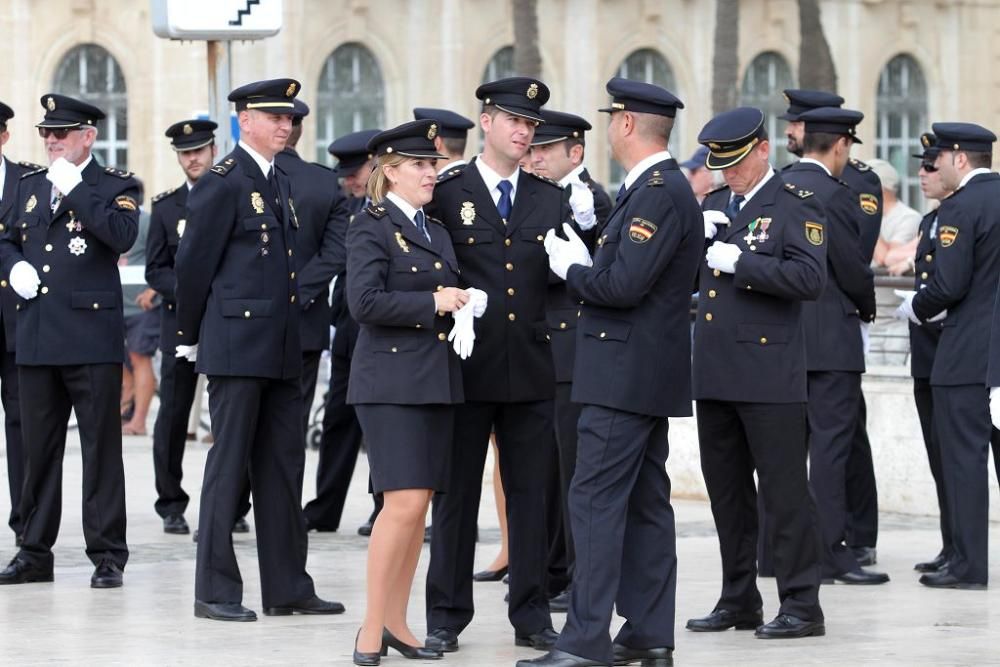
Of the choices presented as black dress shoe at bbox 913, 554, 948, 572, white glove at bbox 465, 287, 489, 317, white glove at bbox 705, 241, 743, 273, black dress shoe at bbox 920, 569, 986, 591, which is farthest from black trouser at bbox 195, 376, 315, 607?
black dress shoe at bbox 913, 554, 948, 572

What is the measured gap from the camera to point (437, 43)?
36.0 meters

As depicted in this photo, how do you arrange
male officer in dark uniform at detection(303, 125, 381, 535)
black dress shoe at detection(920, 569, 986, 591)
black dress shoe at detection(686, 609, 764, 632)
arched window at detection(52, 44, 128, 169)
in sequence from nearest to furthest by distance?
black dress shoe at detection(686, 609, 764, 632) < black dress shoe at detection(920, 569, 986, 591) < male officer in dark uniform at detection(303, 125, 381, 535) < arched window at detection(52, 44, 128, 169)

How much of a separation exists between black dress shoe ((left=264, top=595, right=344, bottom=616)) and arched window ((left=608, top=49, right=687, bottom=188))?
93.5ft

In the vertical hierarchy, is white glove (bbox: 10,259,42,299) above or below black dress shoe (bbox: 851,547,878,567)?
above

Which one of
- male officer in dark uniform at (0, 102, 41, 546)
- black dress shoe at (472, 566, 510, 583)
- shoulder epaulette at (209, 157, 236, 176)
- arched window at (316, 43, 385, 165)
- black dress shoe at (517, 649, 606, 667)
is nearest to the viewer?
black dress shoe at (517, 649, 606, 667)

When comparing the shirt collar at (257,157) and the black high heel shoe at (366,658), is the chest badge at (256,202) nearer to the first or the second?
the shirt collar at (257,157)

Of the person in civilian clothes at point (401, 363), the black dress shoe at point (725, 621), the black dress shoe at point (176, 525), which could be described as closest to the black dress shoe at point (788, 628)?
the black dress shoe at point (725, 621)

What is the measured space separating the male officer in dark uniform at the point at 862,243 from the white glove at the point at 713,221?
1257mm

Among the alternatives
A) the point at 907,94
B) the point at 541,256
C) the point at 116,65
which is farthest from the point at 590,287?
the point at 907,94

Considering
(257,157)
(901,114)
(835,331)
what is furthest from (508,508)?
(901,114)

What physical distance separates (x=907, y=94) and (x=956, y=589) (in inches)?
1288

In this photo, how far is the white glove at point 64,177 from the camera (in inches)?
392

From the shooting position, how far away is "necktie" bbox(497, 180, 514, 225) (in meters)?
8.61

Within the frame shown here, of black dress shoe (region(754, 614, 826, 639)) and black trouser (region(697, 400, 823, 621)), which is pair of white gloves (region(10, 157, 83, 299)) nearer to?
black trouser (region(697, 400, 823, 621))
